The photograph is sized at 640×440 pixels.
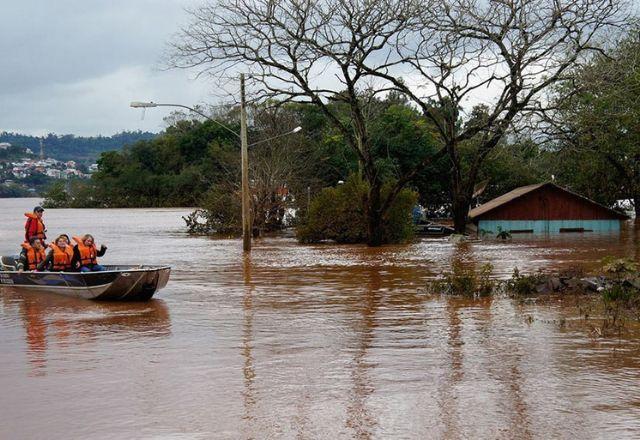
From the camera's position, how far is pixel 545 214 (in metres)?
44.4

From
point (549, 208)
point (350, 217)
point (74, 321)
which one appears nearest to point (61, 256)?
point (74, 321)

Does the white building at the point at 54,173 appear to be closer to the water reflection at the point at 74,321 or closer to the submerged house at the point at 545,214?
the submerged house at the point at 545,214

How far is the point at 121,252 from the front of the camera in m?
36.7

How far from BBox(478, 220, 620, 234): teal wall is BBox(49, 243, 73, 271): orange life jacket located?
26.8 m

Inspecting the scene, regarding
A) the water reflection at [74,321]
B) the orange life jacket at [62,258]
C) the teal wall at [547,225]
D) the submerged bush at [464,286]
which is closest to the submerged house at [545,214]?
the teal wall at [547,225]

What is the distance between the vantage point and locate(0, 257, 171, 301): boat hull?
18.5 meters

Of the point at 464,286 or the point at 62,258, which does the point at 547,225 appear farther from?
the point at 62,258

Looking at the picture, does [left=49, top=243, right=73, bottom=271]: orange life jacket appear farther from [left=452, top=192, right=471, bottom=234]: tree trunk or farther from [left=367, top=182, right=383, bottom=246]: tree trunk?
[left=452, top=192, right=471, bottom=234]: tree trunk

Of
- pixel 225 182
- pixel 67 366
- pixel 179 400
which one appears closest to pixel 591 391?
pixel 179 400

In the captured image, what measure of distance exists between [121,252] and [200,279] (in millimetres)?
13401

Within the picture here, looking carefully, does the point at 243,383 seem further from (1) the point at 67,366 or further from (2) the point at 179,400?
(1) the point at 67,366

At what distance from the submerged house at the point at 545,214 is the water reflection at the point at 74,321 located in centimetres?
2731

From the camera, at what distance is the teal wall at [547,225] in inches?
1725

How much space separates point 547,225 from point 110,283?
29930 mm
